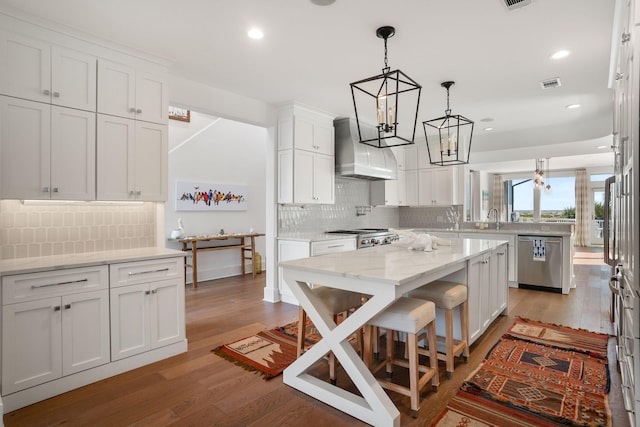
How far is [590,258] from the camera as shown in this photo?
866 cm

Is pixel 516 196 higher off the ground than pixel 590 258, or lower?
higher

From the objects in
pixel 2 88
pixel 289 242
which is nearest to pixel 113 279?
pixel 2 88

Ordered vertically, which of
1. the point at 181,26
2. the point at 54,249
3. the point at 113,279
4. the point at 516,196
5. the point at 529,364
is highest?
the point at 181,26

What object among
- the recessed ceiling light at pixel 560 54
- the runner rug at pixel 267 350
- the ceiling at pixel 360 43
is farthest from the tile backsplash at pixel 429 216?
the runner rug at pixel 267 350

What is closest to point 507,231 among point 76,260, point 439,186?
point 439,186

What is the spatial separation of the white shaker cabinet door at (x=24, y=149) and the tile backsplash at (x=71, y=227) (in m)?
0.29

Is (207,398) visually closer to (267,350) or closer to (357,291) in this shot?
(267,350)

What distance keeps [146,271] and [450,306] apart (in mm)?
2335

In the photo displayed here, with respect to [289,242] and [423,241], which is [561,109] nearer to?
[423,241]

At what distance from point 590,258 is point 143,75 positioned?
1012 centimetres

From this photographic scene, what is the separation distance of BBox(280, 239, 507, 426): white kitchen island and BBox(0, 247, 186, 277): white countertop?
1214 millimetres

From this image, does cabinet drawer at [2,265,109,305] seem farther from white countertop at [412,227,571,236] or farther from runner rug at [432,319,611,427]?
white countertop at [412,227,571,236]

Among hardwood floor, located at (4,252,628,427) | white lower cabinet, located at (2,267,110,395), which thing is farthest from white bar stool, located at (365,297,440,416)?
white lower cabinet, located at (2,267,110,395)

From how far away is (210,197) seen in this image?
20.9ft
